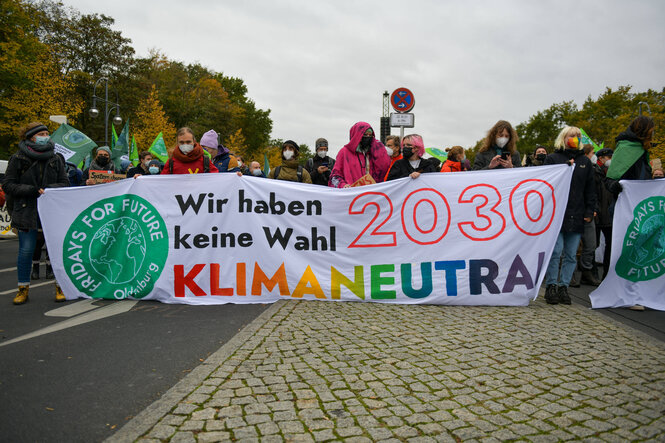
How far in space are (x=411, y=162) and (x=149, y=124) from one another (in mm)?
31842

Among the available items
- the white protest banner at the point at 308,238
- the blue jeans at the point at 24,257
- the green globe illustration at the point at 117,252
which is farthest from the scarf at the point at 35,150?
the green globe illustration at the point at 117,252

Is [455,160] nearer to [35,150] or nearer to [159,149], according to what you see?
[35,150]

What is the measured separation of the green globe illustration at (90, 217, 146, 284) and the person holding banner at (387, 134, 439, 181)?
128 inches

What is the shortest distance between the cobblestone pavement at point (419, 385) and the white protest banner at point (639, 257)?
1016 millimetres

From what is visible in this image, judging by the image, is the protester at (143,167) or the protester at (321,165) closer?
the protester at (321,165)

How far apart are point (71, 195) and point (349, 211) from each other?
345cm

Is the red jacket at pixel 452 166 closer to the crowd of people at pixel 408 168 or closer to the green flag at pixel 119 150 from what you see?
the crowd of people at pixel 408 168

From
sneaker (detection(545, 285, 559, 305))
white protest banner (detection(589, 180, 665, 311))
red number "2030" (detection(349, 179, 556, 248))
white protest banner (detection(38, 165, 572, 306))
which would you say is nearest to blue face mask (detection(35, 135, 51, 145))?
white protest banner (detection(38, 165, 572, 306))

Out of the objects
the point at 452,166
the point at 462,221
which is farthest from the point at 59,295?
the point at 452,166

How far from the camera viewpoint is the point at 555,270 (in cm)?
559

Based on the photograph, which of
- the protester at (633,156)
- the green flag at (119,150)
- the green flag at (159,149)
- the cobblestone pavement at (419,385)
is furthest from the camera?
the green flag at (119,150)

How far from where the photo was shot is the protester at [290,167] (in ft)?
25.2

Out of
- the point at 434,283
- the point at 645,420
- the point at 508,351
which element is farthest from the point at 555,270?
the point at 645,420

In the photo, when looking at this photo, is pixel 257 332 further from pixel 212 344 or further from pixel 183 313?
pixel 183 313
